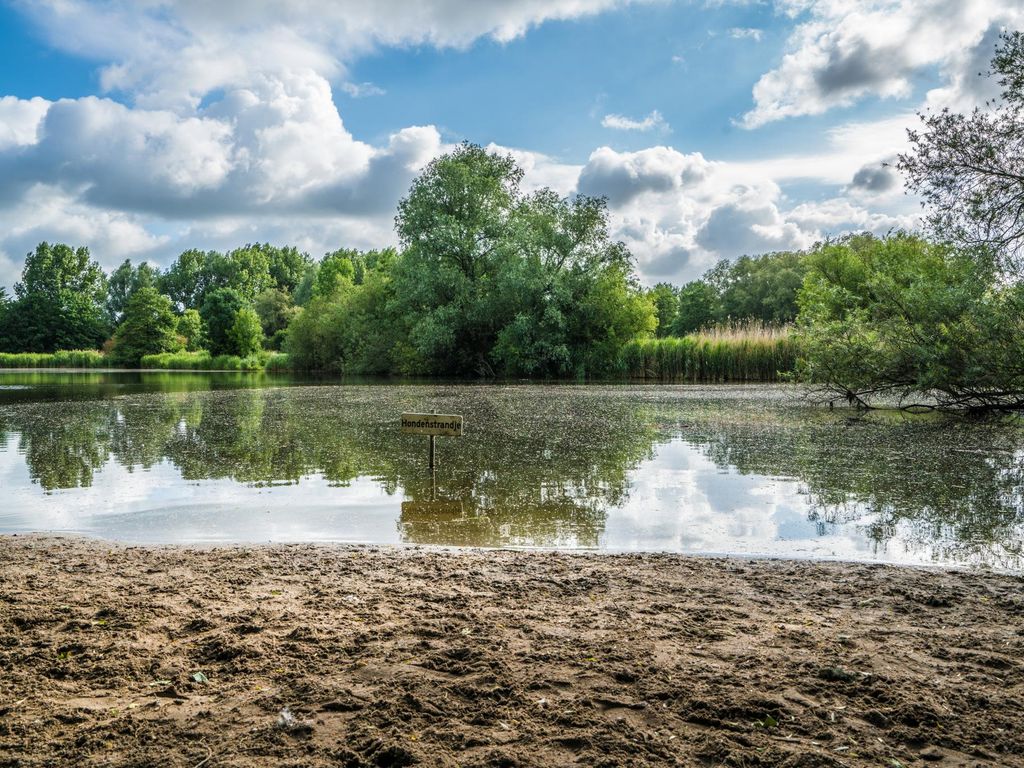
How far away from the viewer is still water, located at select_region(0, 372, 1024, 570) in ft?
21.1

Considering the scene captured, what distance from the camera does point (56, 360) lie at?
78188 mm

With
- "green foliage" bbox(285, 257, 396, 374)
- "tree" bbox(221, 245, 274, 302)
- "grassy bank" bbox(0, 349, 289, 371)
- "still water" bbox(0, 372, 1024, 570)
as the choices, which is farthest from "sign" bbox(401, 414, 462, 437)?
"tree" bbox(221, 245, 274, 302)

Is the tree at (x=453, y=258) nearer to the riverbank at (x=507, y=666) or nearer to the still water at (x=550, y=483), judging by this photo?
the still water at (x=550, y=483)

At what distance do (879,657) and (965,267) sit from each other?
15050 millimetres

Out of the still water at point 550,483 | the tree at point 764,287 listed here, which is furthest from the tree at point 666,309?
the still water at point 550,483

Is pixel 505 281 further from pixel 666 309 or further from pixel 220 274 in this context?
pixel 220 274

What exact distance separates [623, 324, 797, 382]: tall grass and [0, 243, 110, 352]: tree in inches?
3184

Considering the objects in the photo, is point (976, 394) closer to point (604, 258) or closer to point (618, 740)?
point (618, 740)

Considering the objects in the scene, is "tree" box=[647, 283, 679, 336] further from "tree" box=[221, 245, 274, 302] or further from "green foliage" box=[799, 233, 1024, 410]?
"green foliage" box=[799, 233, 1024, 410]

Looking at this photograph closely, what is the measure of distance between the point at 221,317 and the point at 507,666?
86.2 metres

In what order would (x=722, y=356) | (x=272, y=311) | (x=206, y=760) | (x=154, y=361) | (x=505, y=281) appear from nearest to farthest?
(x=206, y=760) < (x=722, y=356) < (x=505, y=281) < (x=154, y=361) < (x=272, y=311)

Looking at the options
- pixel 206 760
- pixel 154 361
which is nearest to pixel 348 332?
pixel 154 361

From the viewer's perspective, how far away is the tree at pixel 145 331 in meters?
83.1

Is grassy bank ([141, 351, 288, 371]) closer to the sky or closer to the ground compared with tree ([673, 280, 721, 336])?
closer to the ground
